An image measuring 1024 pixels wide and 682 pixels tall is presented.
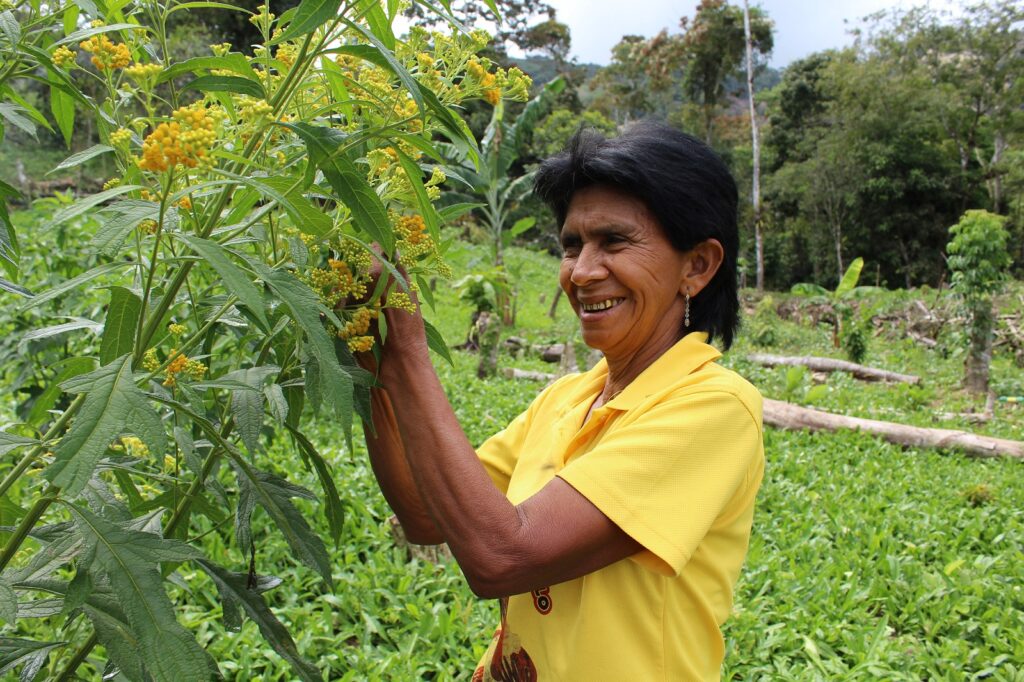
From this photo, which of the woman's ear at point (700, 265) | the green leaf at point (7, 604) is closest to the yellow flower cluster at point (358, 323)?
the green leaf at point (7, 604)

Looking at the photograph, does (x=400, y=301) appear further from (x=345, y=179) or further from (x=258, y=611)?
(x=258, y=611)

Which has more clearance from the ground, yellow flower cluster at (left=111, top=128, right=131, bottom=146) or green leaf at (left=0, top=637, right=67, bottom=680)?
yellow flower cluster at (left=111, top=128, right=131, bottom=146)

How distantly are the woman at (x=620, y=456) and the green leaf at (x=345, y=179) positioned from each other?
0.26 meters

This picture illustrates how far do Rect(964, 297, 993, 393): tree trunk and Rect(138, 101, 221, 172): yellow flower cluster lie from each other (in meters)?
8.90

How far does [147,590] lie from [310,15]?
0.62 meters

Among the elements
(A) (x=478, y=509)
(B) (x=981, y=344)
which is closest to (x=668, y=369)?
(A) (x=478, y=509)

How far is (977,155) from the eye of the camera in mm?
21766

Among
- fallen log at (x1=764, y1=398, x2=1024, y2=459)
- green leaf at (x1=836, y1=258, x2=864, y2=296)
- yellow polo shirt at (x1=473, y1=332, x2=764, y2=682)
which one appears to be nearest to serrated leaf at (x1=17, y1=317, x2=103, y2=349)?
yellow polo shirt at (x1=473, y1=332, x2=764, y2=682)

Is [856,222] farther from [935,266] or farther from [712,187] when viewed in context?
[712,187]

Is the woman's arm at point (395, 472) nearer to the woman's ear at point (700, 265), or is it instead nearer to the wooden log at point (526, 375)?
the woman's ear at point (700, 265)

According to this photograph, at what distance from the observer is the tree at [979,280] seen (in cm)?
807

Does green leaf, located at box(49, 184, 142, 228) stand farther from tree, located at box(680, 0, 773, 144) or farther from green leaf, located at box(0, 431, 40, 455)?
tree, located at box(680, 0, 773, 144)

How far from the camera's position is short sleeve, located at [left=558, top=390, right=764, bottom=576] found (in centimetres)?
112

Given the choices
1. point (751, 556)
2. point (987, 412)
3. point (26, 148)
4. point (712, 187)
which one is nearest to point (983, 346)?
point (987, 412)
